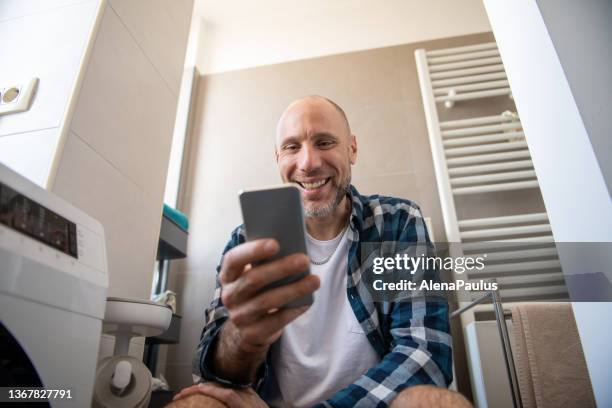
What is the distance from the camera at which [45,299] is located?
37cm

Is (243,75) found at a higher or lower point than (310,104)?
higher

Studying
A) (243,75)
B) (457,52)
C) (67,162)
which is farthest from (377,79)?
(67,162)

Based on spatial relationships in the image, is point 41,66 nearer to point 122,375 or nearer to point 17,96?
point 17,96

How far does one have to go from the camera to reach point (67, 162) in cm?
73

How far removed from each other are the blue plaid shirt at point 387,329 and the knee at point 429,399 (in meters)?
0.04

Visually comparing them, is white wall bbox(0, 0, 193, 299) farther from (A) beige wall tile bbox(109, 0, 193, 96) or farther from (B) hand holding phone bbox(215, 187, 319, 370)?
(B) hand holding phone bbox(215, 187, 319, 370)

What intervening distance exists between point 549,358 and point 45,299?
996mm

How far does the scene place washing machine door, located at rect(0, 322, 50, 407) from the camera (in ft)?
1.23

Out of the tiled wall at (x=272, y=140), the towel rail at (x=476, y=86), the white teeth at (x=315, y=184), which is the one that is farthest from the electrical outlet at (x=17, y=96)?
the towel rail at (x=476, y=86)

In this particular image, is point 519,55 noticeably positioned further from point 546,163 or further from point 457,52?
point 457,52

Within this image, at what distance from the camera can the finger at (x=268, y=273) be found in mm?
396

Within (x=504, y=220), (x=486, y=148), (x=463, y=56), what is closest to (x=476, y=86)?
(x=463, y=56)

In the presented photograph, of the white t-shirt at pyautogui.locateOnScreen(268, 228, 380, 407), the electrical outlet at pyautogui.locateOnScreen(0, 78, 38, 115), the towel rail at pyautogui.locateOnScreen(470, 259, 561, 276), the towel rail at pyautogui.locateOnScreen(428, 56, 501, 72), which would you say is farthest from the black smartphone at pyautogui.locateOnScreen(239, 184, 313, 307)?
the towel rail at pyautogui.locateOnScreen(428, 56, 501, 72)

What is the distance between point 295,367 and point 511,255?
893 mm
